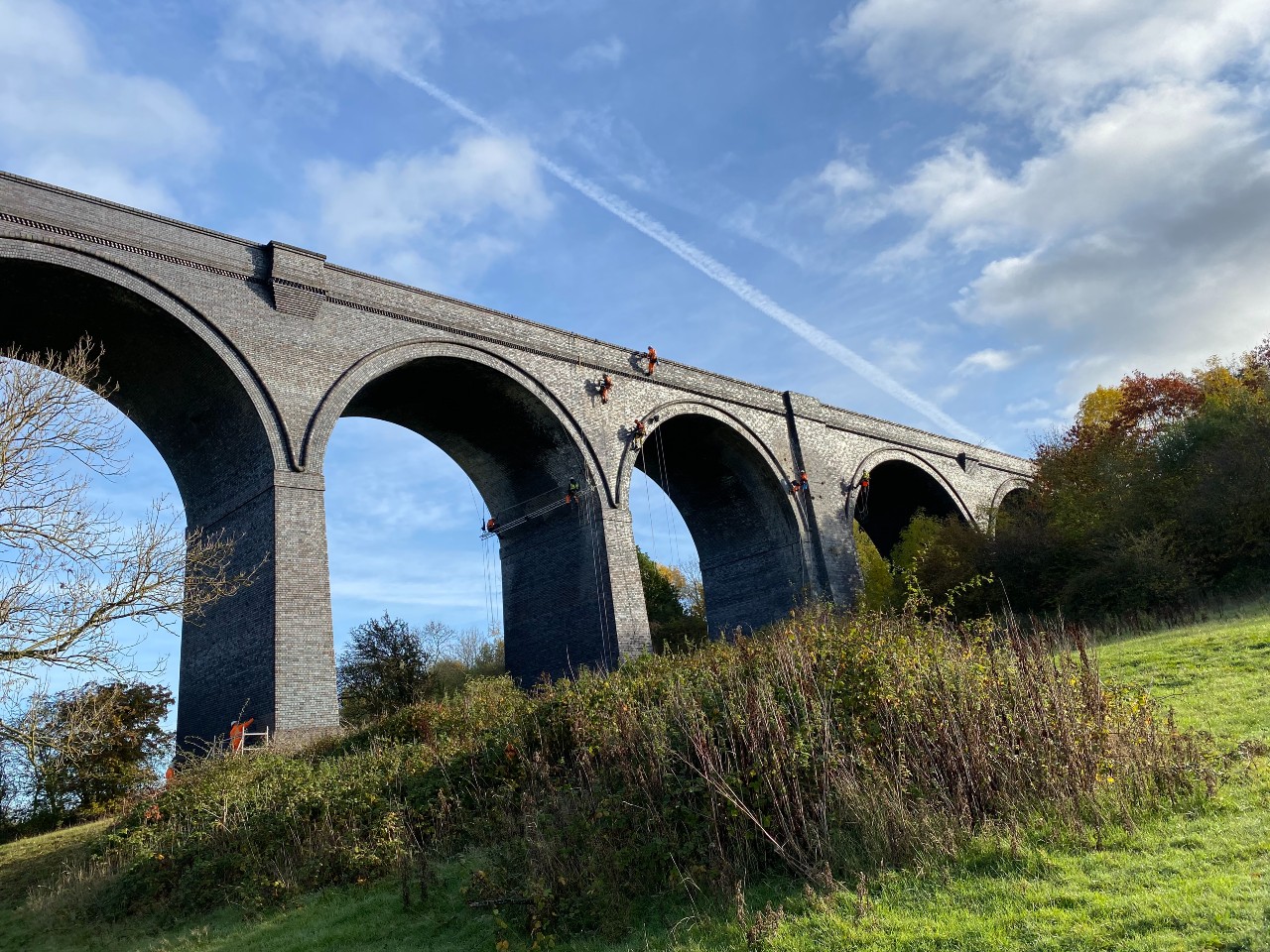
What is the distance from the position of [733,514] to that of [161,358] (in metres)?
14.3

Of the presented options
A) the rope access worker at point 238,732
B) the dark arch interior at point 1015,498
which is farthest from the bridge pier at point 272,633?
the dark arch interior at point 1015,498

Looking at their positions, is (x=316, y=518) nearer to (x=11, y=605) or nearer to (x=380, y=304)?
(x=380, y=304)

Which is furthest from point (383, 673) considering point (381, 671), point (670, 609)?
point (670, 609)

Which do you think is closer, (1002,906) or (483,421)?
(1002,906)

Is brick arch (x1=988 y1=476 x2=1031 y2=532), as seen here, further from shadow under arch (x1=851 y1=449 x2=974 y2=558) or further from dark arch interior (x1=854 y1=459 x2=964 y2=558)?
dark arch interior (x1=854 y1=459 x2=964 y2=558)

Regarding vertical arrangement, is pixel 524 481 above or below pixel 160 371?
below

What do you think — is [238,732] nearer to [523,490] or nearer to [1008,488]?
[523,490]

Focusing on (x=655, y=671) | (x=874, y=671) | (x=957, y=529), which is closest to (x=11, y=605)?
(x=655, y=671)

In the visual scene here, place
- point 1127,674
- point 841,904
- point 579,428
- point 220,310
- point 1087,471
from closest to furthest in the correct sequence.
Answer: point 841,904, point 1127,674, point 220,310, point 579,428, point 1087,471

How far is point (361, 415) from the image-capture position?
64.7ft

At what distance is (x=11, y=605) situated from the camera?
345 inches

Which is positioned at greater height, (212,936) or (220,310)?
(220,310)

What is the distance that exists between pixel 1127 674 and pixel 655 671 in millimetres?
5334

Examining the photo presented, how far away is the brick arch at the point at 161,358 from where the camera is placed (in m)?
14.2
